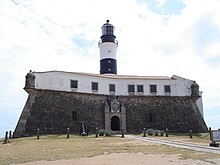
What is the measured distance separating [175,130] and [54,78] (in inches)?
594

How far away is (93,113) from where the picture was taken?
2958 cm

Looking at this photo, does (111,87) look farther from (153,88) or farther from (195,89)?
(195,89)

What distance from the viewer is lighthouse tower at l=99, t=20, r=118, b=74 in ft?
122

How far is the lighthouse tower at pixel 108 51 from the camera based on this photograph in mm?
37094

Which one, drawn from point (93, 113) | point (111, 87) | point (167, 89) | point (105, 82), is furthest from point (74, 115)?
point (167, 89)

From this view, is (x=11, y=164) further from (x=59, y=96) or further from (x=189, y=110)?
(x=189, y=110)

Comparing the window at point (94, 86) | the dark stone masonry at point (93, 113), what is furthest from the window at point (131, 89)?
the window at point (94, 86)

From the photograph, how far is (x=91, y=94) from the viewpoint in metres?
29.9

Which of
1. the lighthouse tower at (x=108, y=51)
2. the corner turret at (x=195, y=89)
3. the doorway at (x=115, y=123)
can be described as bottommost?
the doorway at (x=115, y=123)

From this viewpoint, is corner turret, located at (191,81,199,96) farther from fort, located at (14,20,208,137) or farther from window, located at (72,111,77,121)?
window, located at (72,111,77,121)

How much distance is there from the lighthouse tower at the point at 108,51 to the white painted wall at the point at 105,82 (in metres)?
5.27

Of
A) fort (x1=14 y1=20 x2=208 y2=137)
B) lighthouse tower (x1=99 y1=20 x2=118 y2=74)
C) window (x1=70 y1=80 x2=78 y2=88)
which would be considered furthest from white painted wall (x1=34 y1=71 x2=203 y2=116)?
lighthouse tower (x1=99 y1=20 x2=118 y2=74)

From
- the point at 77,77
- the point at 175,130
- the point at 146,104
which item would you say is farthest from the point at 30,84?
the point at 175,130

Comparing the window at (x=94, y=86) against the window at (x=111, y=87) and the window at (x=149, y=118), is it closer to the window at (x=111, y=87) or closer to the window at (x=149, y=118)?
the window at (x=111, y=87)
